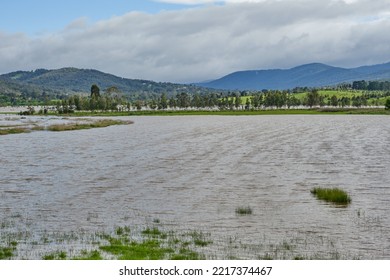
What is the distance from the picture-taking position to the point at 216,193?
136ft

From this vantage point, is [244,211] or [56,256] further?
[244,211]

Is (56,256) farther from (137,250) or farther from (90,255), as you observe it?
(137,250)

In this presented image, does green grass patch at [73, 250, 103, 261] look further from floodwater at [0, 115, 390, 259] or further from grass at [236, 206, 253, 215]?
grass at [236, 206, 253, 215]

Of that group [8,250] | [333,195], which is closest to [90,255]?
[8,250]

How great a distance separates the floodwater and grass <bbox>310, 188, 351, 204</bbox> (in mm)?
894

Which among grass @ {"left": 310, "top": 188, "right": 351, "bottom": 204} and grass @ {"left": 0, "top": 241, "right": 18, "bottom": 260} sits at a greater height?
grass @ {"left": 0, "top": 241, "right": 18, "bottom": 260}

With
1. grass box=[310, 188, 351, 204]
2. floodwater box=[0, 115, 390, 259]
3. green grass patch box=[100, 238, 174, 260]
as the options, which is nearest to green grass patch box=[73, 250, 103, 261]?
green grass patch box=[100, 238, 174, 260]

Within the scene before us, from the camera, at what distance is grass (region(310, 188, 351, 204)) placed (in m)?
36.9

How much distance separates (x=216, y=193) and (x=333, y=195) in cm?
910

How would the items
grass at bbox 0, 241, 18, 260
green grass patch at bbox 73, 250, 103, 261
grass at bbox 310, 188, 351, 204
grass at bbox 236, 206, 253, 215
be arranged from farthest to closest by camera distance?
1. grass at bbox 310, 188, 351, 204
2. grass at bbox 236, 206, 253, 215
3. grass at bbox 0, 241, 18, 260
4. green grass patch at bbox 73, 250, 103, 261

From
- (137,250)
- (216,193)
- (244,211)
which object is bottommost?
(216,193)

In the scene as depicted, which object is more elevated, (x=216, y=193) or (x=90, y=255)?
(x=90, y=255)

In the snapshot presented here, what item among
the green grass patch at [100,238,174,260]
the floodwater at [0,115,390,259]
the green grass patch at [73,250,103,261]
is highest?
the green grass patch at [73,250,103,261]
